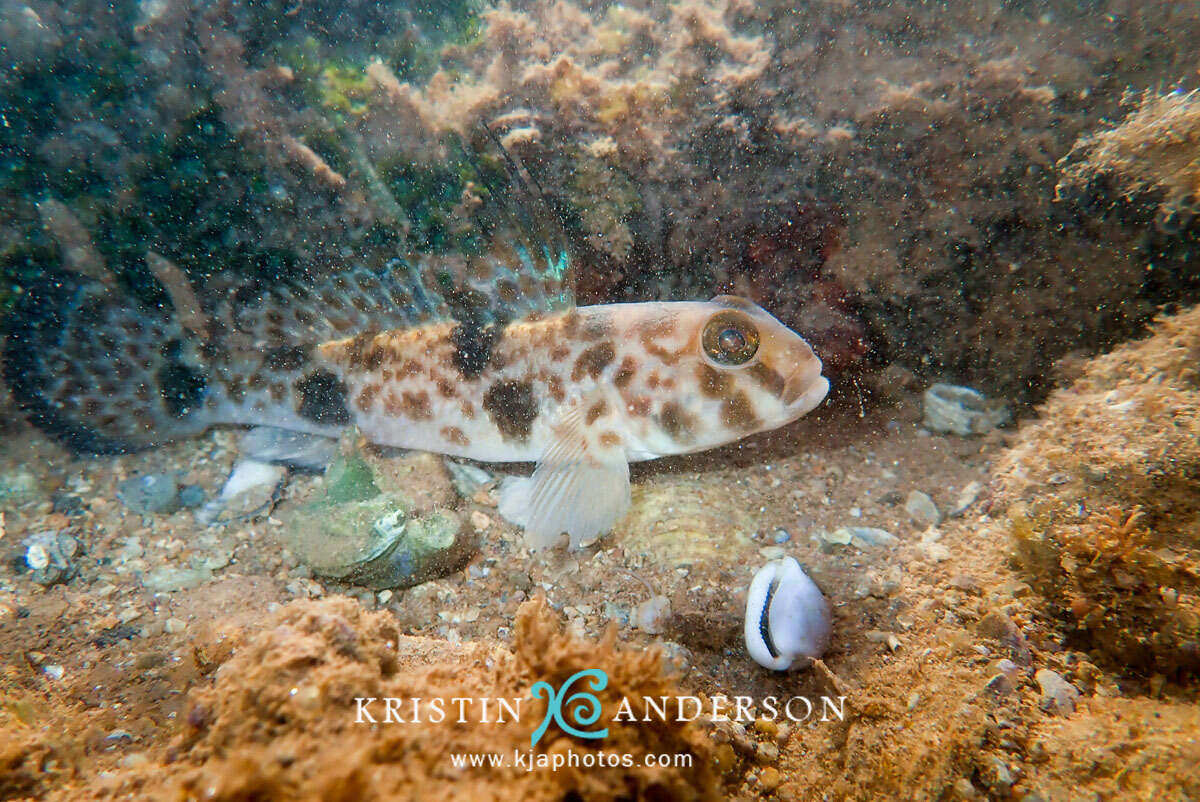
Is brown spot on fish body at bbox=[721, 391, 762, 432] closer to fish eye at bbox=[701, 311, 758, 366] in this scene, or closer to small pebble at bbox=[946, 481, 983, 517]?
fish eye at bbox=[701, 311, 758, 366]

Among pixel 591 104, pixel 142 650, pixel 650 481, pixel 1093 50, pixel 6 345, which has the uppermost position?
pixel 1093 50

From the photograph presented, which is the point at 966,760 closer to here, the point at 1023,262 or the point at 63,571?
the point at 1023,262

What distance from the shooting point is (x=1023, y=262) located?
11.9 feet

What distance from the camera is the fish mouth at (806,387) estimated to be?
132 inches

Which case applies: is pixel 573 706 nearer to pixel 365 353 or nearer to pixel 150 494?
pixel 365 353

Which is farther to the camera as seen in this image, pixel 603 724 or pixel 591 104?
pixel 591 104

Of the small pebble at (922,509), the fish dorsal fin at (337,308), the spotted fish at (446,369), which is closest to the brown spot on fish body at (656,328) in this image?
the spotted fish at (446,369)

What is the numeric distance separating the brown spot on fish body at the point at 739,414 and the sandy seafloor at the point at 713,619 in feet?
1.52

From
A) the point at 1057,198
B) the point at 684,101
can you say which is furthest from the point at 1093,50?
the point at 684,101

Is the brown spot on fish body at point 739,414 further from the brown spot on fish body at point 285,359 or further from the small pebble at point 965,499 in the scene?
the brown spot on fish body at point 285,359

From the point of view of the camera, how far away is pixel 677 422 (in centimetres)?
369

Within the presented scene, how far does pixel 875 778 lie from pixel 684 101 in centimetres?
366

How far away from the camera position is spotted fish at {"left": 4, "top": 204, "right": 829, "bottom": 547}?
355 cm

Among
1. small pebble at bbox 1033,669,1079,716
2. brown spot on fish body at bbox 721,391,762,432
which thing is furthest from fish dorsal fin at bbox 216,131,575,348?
small pebble at bbox 1033,669,1079,716
